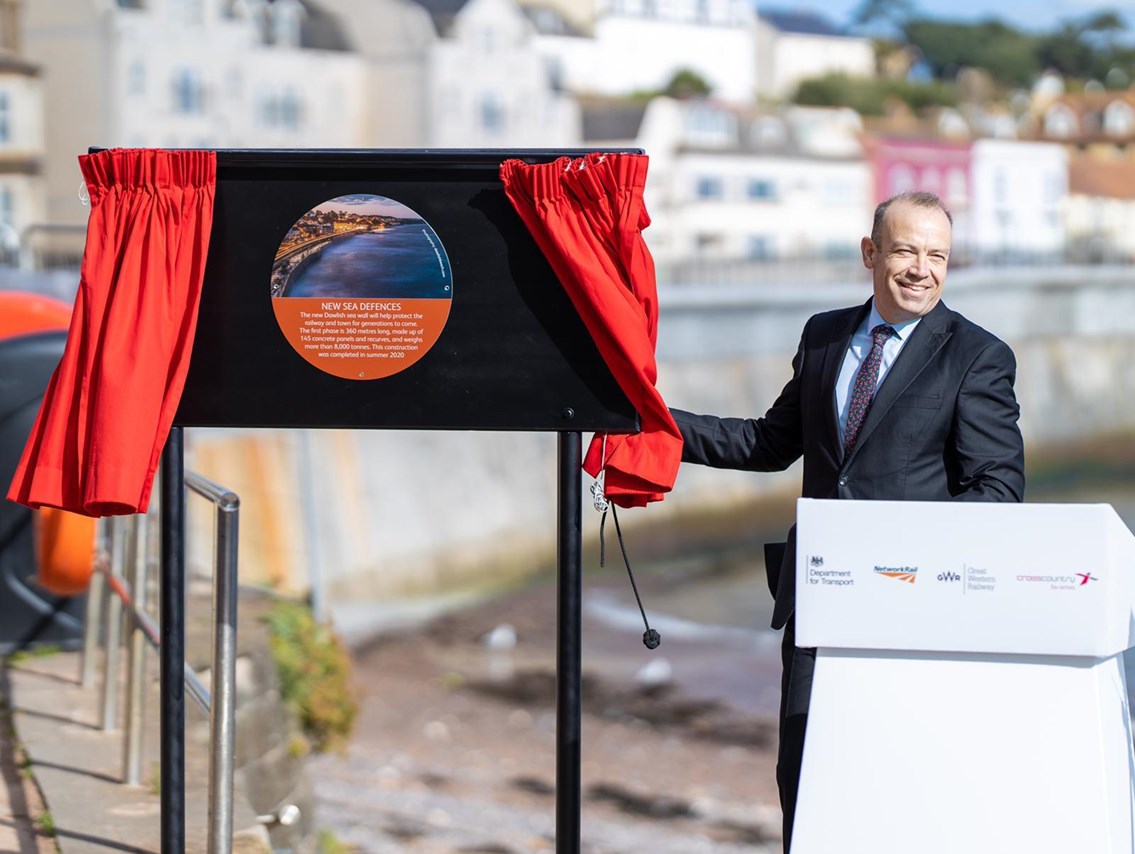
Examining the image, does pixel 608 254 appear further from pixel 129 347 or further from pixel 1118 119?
pixel 1118 119

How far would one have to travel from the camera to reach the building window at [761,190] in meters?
57.5

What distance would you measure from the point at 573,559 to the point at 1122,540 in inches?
45.6

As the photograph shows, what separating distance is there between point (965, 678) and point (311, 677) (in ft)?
26.4

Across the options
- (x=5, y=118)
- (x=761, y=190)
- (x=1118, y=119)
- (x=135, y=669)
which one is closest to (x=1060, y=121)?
(x=1118, y=119)

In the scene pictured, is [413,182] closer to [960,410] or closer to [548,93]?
[960,410]

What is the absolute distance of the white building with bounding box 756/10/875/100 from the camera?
9388 centimetres

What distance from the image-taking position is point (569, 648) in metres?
3.38

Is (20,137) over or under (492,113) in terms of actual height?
under

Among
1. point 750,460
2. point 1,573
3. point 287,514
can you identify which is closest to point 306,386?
point 750,460

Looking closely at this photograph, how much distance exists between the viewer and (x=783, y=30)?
95.8 metres

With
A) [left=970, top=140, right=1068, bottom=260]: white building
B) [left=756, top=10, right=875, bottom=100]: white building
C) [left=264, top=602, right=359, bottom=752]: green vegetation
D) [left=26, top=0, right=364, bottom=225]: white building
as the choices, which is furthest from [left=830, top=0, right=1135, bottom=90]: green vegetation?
[left=264, top=602, right=359, bottom=752]: green vegetation

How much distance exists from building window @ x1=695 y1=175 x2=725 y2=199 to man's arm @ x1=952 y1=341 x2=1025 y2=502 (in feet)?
176

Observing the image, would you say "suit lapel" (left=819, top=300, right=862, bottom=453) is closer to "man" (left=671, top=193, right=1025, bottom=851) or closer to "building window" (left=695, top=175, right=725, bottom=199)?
"man" (left=671, top=193, right=1025, bottom=851)

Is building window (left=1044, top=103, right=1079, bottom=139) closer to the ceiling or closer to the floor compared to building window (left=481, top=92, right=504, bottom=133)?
closer to the ceiling
